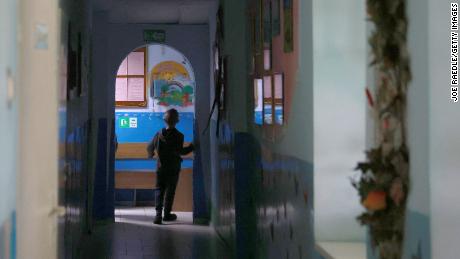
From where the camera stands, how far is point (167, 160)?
1129 centimetres

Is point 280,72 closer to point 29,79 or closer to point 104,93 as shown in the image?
point 29,79

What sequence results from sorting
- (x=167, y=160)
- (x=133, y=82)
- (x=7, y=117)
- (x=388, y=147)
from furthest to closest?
(x=133, y=82), (x=167, y=160), (x=7, y=117), (x=388, y=147)

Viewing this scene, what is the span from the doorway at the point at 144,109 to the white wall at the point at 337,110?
9.56 metres

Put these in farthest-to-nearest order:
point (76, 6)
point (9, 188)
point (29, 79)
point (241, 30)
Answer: point (241, 30)
point (76, 6)
point (29, 79)
point (9, 188)

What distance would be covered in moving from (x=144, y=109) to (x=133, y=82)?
553 mm

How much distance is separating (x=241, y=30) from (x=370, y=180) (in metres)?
5.17

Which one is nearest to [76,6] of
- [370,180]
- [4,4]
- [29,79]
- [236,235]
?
[236,235]

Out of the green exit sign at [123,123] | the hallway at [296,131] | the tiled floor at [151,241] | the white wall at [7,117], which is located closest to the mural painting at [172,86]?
the green exit sign at [123,123]

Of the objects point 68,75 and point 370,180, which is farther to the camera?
point 68,75

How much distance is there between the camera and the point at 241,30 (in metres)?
7.52

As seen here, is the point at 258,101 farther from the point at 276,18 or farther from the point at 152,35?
the point at 152,35

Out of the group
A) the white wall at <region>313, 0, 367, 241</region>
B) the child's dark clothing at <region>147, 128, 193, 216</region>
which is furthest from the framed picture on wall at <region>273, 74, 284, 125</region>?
the child's dark clothing at <region>147, 128, 193, 216</region>

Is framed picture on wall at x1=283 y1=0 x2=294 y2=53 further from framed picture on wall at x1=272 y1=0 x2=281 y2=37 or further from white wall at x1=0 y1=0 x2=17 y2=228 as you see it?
white wall at x1=0 y1=0 x2=17 y2=228

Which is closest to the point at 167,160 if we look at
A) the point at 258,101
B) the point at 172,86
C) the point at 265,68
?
the point at 172,86
